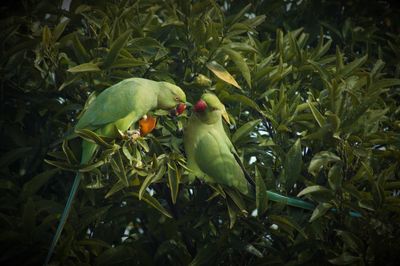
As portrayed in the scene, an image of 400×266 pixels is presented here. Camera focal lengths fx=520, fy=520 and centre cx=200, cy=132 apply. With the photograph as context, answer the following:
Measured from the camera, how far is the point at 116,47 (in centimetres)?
236

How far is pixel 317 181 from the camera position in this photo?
250cm

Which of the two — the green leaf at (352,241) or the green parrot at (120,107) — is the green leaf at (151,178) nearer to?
the green parrot at (120,107)

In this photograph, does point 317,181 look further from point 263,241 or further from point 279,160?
point 263,241

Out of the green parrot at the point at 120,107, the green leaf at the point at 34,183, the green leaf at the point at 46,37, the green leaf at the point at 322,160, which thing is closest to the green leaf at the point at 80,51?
the green leaf at the point at 46,37

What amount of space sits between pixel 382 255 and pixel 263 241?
0.56 m

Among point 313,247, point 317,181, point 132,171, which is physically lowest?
point 313,247

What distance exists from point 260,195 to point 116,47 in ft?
3.04

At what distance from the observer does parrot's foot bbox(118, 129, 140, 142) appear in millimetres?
2115

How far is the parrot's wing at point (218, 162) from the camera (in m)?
2.32

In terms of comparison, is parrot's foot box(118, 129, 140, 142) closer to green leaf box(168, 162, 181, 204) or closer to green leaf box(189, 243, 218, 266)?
green leaf box(168, 162, 181, 204)

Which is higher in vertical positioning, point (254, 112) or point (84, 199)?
point (254, 112)

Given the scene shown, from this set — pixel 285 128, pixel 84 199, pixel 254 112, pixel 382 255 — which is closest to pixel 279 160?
pixel 285 128

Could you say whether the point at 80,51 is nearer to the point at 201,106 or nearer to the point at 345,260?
the point at 201,106

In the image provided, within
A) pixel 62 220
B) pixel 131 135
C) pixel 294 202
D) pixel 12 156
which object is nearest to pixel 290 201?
pixel 294 202
